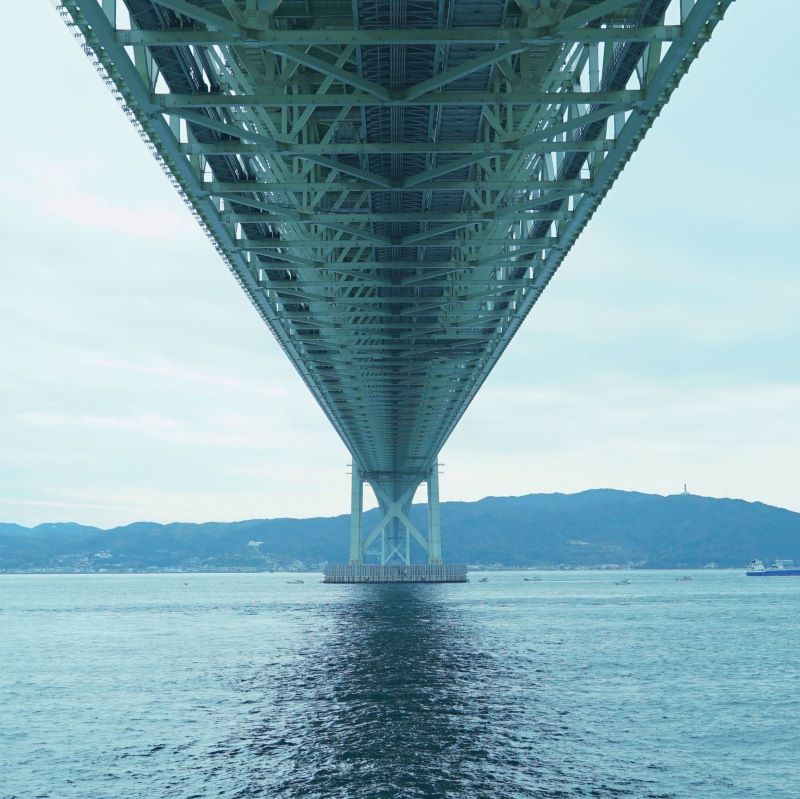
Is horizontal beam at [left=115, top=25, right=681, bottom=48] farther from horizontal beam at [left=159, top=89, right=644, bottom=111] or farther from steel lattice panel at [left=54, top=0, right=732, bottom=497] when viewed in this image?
horizontal beam at [left=159, top=89, right=644, bottom=111]

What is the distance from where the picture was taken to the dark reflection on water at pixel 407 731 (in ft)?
63.1

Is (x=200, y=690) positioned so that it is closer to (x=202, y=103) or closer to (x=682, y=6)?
(x=202, y=103)

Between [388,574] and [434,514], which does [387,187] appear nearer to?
[434,514]

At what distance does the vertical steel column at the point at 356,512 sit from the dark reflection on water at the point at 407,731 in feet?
249

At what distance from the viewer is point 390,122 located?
23438mm

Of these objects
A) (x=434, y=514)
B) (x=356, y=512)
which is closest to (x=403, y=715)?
(x=356, y=512)

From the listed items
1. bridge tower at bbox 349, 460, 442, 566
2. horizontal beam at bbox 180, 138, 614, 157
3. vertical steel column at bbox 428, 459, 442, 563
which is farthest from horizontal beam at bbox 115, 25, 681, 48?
vertical steel column at bbox 428, 459, 442, 563

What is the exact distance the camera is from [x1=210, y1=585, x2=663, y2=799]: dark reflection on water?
19.2m

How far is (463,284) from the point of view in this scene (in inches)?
1335

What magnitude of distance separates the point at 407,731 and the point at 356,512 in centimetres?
9741

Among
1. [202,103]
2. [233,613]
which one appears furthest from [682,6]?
[233,613]

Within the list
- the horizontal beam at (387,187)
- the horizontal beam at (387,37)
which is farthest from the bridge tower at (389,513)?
the horizontal beam at (387,37)

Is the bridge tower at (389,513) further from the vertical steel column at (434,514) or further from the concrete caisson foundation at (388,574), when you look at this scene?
the concrete caisson foundation at (388,574)

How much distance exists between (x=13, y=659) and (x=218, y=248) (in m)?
27.6
